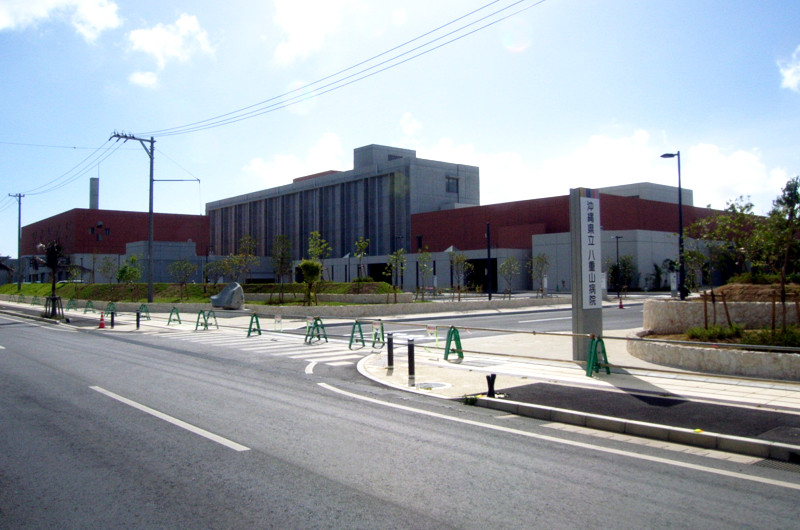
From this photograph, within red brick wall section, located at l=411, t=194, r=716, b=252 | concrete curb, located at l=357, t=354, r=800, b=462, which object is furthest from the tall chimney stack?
concrete curb, located at l=357, t=354, r=800, b=462

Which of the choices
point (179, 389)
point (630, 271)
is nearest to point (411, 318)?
point (179, 389)

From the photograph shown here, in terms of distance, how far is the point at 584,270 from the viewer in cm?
1410

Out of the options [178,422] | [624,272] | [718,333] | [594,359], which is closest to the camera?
[178,422]

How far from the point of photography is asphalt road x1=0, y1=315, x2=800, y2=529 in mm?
4906

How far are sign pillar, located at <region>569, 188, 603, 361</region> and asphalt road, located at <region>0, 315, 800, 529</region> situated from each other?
17.5 ft

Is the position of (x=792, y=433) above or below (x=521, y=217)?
below

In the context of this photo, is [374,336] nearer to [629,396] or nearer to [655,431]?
[629,396]

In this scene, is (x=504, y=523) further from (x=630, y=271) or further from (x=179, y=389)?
(x=630, y=271)

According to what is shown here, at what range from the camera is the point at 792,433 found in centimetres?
742

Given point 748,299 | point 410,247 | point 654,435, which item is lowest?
point 654,435

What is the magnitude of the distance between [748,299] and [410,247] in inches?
2552

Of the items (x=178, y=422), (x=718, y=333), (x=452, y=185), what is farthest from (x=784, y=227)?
(x=452, y=185)

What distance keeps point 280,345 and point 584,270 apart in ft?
33.3

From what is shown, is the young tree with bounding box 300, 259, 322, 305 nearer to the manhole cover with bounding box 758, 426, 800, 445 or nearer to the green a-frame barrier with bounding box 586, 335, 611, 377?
the green a-frame barrier with bounding box 586, 335, 611, 377
